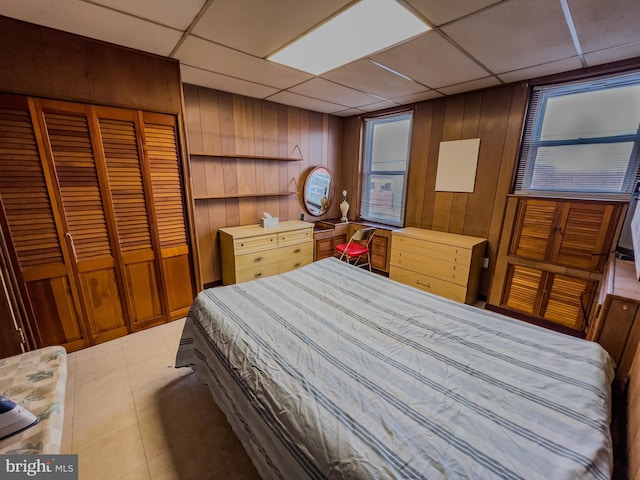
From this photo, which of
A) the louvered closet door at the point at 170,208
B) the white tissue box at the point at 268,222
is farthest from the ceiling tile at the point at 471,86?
the louvered closet door at the point at 170,208

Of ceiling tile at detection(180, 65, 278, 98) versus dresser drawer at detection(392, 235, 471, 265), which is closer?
ceiling tile at detection(180, 65, 278, 98)

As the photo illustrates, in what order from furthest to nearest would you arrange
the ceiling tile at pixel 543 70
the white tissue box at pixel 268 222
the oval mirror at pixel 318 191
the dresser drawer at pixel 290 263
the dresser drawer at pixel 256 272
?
the oval mirror at pixel 318 191 < the dresser drawer at pixel 290 263 < the white tissue box at pixel 268 222 < the dresser drawer at pixel 256 272 < the ceiling tile at pixel 543 70

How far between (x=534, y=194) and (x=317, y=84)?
247 centimetres

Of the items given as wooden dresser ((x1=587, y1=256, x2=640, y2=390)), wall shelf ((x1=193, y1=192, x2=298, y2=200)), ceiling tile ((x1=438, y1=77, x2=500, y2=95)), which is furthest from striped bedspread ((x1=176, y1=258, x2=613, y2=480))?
ceiling tile ((x1=438, y1=77, x2=500, y2=95))

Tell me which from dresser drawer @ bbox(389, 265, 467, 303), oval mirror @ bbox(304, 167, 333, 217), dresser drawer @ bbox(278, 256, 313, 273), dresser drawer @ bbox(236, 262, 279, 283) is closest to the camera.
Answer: dresser drawer @ bbox(389, 265, 467, 303)

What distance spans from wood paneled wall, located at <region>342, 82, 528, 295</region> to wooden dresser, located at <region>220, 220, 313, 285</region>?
1.53 meters

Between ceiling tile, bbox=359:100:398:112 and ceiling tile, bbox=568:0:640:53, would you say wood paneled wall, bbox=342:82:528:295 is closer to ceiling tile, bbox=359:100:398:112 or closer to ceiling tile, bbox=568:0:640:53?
ceiling tile, bbox=359:100:398:112

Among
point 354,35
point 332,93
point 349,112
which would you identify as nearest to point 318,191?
point 349,112

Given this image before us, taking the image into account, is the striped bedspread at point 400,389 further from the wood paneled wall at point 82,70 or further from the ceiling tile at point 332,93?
the ceiling tile at point 332,93

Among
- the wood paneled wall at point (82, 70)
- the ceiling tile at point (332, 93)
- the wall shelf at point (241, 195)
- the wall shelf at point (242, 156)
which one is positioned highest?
the ceiling tile at point (332, 93)

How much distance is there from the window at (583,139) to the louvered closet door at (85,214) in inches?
154

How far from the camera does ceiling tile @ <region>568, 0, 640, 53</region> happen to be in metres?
1.38

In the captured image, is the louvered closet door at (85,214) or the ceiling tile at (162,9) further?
the louvered closet door at (85,214)

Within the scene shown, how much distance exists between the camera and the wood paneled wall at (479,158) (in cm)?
265
